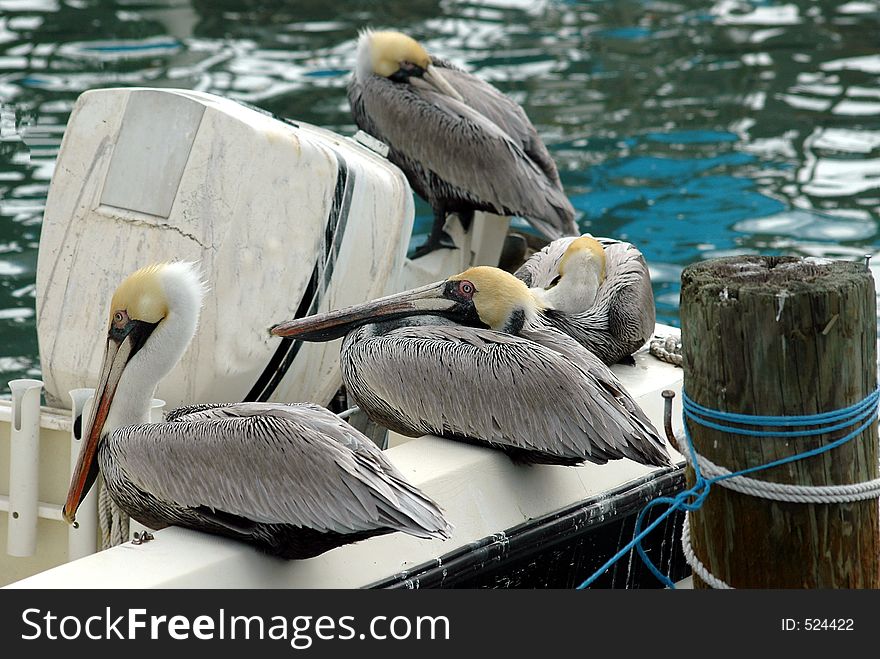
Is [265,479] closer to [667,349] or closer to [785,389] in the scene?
[785,389]

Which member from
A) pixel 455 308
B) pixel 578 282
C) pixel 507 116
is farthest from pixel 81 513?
pixel 507 116

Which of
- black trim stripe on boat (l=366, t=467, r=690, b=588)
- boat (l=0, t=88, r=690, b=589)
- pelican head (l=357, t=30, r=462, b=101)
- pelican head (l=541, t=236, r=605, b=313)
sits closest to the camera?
black trim stripe on boat (l=366, t=467, r=690, b=588)

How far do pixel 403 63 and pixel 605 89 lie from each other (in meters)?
5.40

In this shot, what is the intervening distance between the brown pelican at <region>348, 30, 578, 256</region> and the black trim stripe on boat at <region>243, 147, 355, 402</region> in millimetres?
1410

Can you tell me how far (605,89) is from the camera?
415 inches

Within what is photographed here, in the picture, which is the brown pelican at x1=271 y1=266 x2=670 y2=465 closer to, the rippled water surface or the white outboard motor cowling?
the white outboard motor cowling

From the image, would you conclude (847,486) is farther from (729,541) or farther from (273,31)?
(273,31)

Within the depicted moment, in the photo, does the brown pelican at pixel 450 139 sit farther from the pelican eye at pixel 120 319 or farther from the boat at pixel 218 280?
the pelican eye at pixel 120 319

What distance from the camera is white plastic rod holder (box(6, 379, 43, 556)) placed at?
11.3 feet

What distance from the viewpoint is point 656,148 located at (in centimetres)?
913

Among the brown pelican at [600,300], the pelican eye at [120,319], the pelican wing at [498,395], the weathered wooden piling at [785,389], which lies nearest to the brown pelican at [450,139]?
the brown pelican at [600,300]

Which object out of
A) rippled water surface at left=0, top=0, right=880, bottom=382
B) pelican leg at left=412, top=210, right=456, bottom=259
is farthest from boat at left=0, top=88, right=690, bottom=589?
rippled water surface at left=0, top=0, right=880, bottom=382

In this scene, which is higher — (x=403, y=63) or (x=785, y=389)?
(x=785, y=389)

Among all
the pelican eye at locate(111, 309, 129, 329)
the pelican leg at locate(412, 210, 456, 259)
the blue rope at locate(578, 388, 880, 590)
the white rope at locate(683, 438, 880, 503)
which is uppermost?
the blue rope at locate(578, 388, 880, 590)
